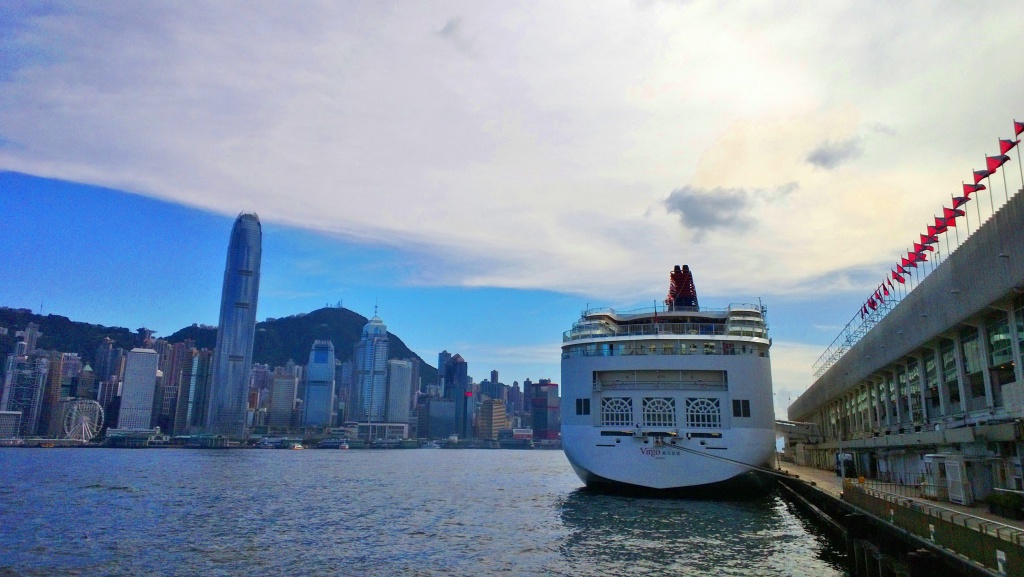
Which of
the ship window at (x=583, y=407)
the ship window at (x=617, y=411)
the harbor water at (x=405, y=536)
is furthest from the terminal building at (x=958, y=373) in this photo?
the ship window at (x=583, y=407)

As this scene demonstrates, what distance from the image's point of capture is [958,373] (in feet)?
96.9

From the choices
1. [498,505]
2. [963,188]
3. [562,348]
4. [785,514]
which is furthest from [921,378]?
[498,505]

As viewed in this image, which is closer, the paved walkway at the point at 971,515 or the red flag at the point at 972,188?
the paved walkway at the point at 971,515

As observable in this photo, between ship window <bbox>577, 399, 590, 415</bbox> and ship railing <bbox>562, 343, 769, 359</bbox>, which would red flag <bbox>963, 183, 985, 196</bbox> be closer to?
ship railing <bbox>562, 343, 769, 359</bbox>

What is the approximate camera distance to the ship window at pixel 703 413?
33.7m

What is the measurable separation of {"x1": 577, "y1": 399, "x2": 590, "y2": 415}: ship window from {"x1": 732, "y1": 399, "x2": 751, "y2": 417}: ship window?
7.43 meters

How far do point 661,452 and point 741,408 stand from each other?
491 centimetres

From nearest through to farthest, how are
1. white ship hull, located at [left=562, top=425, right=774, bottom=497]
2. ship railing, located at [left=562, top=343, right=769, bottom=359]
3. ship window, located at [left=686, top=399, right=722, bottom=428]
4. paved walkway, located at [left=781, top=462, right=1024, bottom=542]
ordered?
1. paved walkway, located at [left=781, top=462, right=1024, bottom=542]
2. white ship hull, located at [left=562, top=425, right=774, bottom=497]
3. ship window, located at [left=686, top=399, right=722, bottom=428]
4. ship railing, located at [left=562, top=343, right=769, bottom=359]

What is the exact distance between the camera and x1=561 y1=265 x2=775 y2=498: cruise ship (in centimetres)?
3278

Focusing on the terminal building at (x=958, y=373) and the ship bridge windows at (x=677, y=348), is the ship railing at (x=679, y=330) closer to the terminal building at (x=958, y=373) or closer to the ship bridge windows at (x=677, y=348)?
the ship bridge windows at (x=677, y=348)

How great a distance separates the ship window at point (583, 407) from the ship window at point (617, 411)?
0.86 metres

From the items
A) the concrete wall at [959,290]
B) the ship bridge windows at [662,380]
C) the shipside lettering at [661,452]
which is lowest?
the shipside lettering at [661,452]

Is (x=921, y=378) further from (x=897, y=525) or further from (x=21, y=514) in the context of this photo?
(x=21, y=514)

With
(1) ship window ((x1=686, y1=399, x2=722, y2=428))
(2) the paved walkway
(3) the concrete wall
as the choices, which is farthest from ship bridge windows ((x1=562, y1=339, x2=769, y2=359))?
(2) the paved walkway
